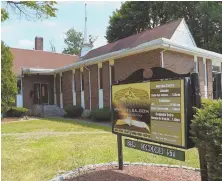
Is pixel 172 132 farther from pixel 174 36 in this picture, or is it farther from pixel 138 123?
pixel 174 36

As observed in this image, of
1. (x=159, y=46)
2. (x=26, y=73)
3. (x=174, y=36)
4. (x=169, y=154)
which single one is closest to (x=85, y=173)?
(x=169, y=154)

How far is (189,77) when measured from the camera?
362cm

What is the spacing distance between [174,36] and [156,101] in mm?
14050

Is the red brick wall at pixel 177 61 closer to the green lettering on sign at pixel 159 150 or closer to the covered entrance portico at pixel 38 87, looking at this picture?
the green lettering on sign at pixel 159 150

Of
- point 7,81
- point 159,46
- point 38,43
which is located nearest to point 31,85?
point 7,81

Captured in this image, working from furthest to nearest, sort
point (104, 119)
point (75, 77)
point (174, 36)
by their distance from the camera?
point (75, 77)
point (174, 36)
point (104, 119)

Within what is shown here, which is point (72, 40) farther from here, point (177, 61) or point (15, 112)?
point (177, 61)

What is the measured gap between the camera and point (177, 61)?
13.5m

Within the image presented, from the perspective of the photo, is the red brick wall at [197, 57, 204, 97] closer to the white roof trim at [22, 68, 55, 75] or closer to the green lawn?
the green lawn

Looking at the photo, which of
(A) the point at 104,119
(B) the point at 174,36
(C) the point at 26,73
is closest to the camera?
(A) the point at 104,119

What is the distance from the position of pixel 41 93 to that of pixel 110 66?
9247mm

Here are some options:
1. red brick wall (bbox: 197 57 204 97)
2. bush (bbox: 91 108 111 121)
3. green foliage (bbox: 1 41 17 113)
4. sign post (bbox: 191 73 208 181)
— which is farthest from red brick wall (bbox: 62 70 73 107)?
sign post (bbox: 191 73 208 181)

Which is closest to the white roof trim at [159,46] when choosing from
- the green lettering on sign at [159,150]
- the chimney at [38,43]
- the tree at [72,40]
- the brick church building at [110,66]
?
the brick church building at [110,66]

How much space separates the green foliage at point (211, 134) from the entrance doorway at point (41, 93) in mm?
19953
